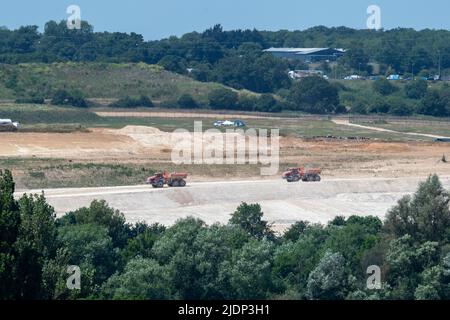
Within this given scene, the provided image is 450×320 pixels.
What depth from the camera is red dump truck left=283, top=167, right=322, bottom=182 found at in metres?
64.4

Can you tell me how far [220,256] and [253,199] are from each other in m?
22.3

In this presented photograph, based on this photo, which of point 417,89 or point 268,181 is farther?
point 417,89

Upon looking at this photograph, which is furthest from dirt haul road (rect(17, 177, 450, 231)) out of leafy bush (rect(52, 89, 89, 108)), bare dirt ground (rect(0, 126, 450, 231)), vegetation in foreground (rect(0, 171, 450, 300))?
leafy bush (rect(52, 89, 89, 108))

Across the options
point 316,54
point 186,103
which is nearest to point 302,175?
point 186,103

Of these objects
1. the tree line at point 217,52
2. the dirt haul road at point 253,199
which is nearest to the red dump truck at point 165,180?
the dirt haul road at point 253,199

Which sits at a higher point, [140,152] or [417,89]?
[417,89]

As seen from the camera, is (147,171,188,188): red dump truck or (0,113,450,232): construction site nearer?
(0,113,450,232): construction site

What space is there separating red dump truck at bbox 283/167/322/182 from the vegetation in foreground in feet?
65.2

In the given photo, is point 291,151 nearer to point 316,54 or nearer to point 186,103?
point 186,103

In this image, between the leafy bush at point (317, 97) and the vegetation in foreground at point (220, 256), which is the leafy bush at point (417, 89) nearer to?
the leafy bush at point (317, 97)

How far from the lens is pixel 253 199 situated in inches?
2339

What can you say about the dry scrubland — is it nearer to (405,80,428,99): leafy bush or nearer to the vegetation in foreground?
the vegetation in foreground

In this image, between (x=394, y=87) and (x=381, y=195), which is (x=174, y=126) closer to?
(x=381, y=195)
